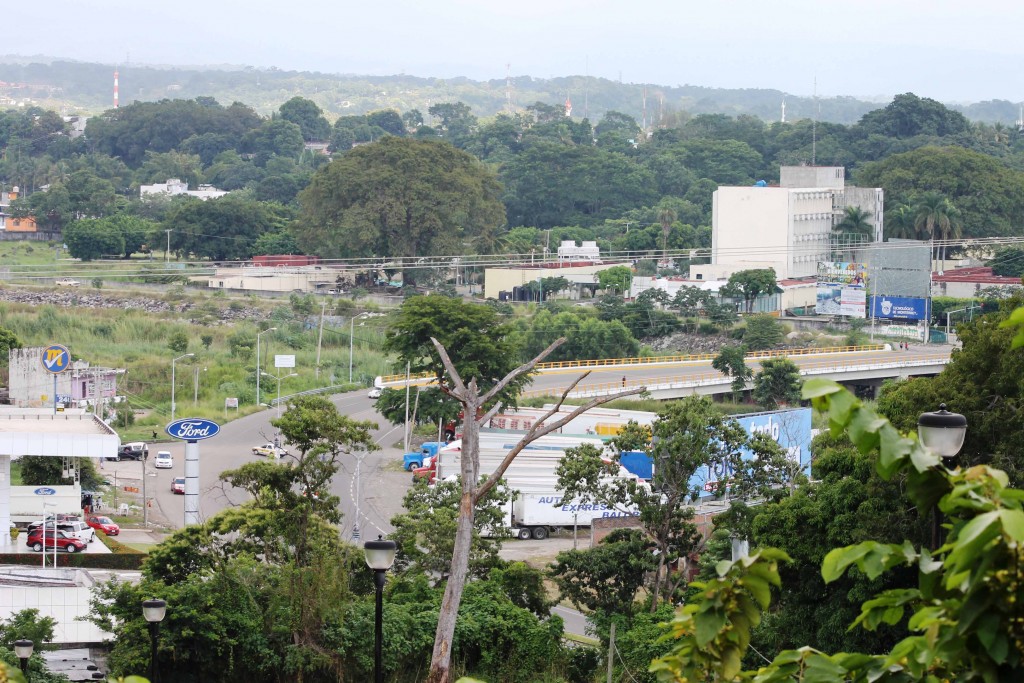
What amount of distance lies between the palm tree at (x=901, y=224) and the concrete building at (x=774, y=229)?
5034 millimetres

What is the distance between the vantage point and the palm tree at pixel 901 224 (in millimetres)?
82688

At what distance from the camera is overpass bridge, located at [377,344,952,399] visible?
1955 inches

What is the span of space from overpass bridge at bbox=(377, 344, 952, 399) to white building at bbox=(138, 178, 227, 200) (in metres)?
66.5

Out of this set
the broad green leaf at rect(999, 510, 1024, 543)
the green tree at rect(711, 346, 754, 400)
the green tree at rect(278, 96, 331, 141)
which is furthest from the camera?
the green tree at rect(278, 96, 331, 141)

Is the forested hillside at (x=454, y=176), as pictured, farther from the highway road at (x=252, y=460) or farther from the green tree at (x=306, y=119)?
the highway road at (x=252, y=460)

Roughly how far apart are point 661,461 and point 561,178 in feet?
282

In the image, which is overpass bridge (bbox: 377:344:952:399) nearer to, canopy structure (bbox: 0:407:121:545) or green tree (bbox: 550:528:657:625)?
canopy structure (bbox: 0:407:121:545)

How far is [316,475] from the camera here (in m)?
20.0

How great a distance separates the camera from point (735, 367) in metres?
51.4

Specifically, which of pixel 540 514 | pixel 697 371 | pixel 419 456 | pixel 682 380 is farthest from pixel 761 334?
pixel 540 514

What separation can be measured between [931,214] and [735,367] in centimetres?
3548

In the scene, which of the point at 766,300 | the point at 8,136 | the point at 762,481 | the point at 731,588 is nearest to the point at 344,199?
the point at 766,300

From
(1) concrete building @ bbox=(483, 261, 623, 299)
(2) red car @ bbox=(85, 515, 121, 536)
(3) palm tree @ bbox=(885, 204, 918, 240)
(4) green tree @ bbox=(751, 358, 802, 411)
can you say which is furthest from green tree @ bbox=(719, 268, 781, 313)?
(2) red car @ bbox=(85, 515, 121, 536)

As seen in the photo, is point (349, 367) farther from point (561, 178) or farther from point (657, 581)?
point (561, 178)
